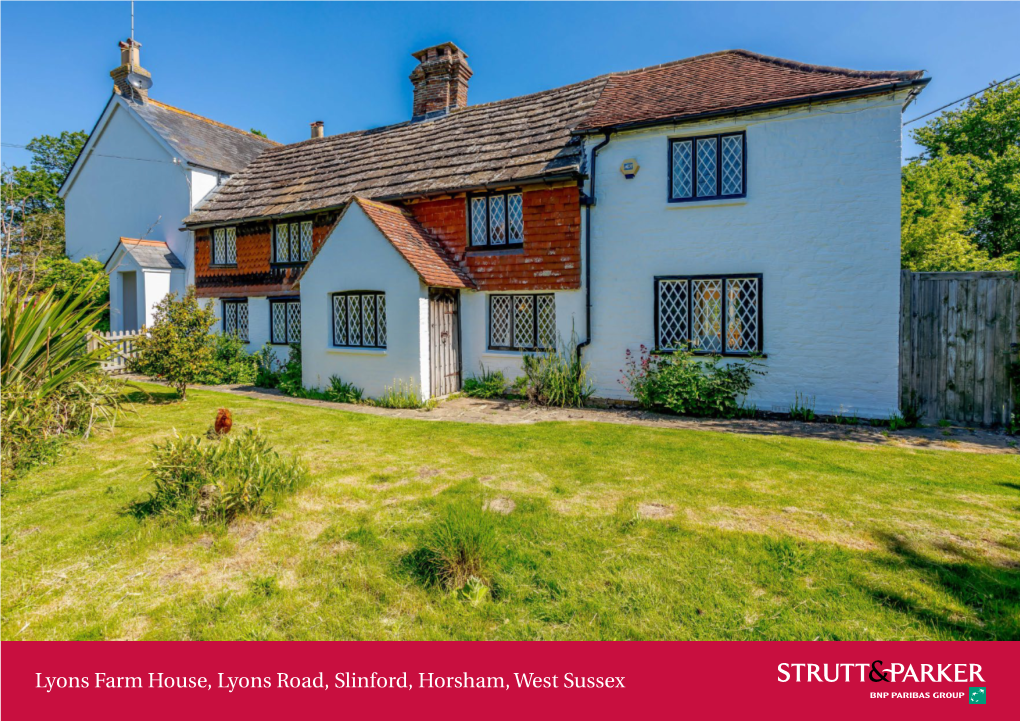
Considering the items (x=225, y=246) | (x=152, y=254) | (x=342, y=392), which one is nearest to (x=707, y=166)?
(x=342, y=392)

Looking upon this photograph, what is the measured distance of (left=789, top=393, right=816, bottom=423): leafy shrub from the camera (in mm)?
10320

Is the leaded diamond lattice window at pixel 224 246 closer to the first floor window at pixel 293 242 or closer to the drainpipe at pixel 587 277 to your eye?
the first floor window at pixel 293 242

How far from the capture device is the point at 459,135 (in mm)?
15945

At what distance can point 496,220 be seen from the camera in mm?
13445

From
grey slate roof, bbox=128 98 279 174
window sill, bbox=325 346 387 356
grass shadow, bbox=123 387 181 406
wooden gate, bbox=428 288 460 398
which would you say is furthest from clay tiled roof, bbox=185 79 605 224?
grass shadow, bbox=123 387 181 406

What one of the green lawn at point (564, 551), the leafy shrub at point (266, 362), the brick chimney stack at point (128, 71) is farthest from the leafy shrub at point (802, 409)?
the brick chimney stack at point (128, 71)

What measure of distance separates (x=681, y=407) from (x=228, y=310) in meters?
15.9

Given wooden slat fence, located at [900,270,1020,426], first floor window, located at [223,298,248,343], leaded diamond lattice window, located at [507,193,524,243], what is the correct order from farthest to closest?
first floor window, located at [223,298,248,343] → leaded diamond lattice window, located at [507,193,524,243] → wooden slat fence, located at [900,270,1020,426]

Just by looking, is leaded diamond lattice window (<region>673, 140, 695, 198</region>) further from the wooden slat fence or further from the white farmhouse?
the white farmhouse

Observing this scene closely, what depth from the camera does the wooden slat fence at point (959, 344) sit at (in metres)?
9.43

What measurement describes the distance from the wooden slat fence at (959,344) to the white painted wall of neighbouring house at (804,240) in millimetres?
554

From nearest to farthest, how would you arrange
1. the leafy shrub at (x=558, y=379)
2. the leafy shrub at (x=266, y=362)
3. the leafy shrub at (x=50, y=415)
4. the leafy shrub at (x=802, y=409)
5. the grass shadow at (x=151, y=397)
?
the leafy shrub at (x=50, y=415), the leafy shrub at (x=802, y=409), the grass shadow at (x=151, y=397), the leafy shrub at (x=558, y=379), the leafy shrub at (x=266, y=362)

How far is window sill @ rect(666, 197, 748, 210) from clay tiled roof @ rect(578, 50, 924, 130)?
1.78 meters

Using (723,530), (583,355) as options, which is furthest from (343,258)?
(723,530)
